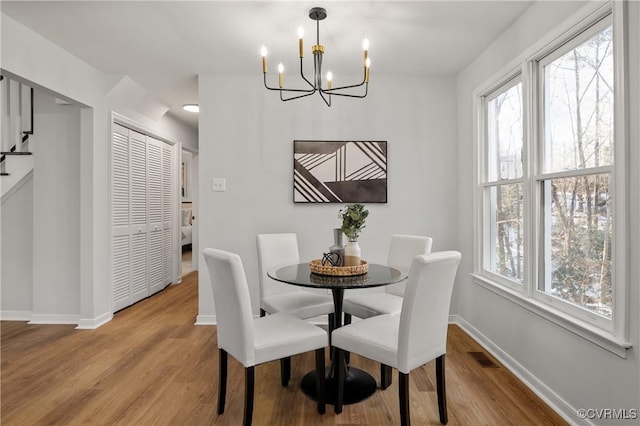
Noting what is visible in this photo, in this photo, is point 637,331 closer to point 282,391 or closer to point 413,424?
point 413,424

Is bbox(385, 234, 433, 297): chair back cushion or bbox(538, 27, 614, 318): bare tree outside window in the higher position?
bbox(538, 27, 614, 318): bare tree outside window

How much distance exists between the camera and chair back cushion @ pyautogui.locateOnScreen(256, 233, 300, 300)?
282 centimetres

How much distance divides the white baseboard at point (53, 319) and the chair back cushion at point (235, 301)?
98.8 inches

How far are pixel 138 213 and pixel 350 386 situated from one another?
3284 mm

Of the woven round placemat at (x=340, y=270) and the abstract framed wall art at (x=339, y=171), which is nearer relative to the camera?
the woven round placemat at (x=340, y=270)

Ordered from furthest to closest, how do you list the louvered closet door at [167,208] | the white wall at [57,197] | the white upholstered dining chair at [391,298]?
the louvered closet door at [167,208] → the white wall at [57,197] → the white upholstered dining chair at [391,298]

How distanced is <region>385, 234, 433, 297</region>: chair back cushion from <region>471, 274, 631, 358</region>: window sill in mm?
637

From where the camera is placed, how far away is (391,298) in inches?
106

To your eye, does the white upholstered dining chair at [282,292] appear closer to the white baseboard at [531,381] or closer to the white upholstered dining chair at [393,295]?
the white upholstered dining chair at [393,295]

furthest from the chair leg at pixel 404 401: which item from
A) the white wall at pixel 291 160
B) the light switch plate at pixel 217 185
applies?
the light switch plate at pixel 217 185

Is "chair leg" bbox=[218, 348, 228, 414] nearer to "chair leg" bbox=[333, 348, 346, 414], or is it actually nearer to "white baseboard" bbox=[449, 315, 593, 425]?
"chair leg" bbox=[333, 348, 346, 414]

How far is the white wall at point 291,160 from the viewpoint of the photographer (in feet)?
11.7

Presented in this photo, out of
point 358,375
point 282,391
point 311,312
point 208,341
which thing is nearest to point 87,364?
point 208,341

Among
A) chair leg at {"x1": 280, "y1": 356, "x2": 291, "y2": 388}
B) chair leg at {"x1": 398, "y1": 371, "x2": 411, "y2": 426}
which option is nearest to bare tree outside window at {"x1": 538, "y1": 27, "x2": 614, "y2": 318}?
chair leg at {"x1": 398, "y1": 371, "x2": 411, "y2": 426}
